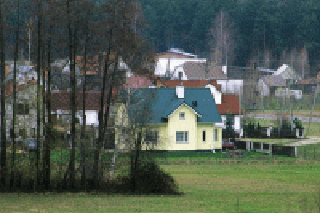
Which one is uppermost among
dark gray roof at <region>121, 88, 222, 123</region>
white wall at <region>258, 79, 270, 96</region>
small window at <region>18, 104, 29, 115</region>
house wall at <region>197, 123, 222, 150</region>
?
white wall at <region>258, 79, 270, 96</region>

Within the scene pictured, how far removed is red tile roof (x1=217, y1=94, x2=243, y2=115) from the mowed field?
2657cm

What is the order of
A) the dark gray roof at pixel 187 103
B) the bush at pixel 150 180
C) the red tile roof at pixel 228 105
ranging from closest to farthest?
the bush at pixel 150 180 < the dark gray roof at pixel 187 103 < the red tile roof at pixel 228 105

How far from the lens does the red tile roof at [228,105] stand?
71.2 metres

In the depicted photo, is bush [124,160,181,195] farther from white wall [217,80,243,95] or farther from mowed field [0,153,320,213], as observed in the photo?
white wall [217,80,243,95]

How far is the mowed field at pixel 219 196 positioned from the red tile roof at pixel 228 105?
2657 cm

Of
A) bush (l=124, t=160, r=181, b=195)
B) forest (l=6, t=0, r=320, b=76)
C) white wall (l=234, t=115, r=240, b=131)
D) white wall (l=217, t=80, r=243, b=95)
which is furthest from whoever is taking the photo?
Answer: forest (l=6, t=0, r=320, b=76)

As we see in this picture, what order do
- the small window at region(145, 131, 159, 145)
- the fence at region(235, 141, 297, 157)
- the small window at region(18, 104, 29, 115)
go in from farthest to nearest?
the fence at region(235, 141, 297, 157), the small window at region(18, 104, 29, 115), the small window at region(145, 131, 159, 145)

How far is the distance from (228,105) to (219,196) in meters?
47.8

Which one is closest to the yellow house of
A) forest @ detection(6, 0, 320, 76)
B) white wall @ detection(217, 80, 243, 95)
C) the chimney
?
the chimney

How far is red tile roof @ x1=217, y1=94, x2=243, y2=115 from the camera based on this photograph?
71250 mm

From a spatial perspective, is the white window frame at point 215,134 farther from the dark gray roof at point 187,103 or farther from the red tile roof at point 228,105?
the red tile roof at point 228,105

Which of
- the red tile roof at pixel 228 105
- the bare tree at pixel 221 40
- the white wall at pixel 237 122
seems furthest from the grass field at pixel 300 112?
the bare tree at pixel 221 40

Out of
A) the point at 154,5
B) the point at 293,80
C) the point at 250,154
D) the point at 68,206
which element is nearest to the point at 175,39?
the point at 154,5

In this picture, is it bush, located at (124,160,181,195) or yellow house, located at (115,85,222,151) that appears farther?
yellow house, located at (115,85,222,151)
